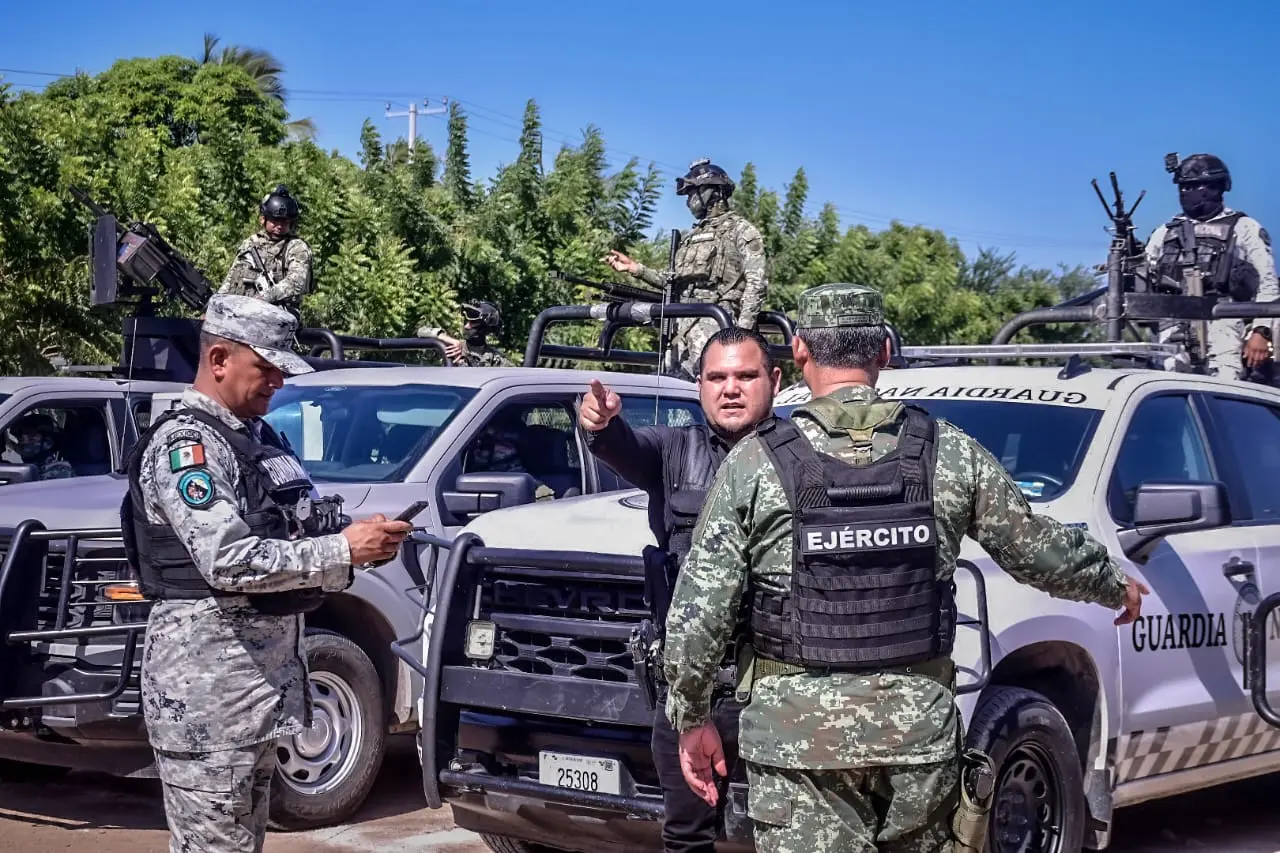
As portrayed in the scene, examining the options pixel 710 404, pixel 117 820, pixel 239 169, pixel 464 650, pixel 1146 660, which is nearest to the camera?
pixel 710 404

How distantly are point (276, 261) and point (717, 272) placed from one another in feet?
9.68

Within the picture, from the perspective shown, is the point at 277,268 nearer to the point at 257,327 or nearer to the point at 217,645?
the point at 257,327

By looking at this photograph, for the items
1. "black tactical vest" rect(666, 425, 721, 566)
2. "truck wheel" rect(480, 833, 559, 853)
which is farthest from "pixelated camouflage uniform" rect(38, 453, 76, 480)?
"black tactical vest" rect(666, 425, 721, 566)

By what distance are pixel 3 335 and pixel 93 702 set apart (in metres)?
8.26

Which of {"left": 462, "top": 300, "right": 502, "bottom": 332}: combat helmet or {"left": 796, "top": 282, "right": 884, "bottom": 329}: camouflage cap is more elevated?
{"left": 462, "top": 300, "right": 502, "bottom": 332}: combat helmet

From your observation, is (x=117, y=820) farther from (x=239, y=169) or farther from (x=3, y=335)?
(x=239, y=169)

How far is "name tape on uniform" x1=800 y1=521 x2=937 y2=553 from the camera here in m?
3.18

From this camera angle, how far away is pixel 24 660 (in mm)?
5688

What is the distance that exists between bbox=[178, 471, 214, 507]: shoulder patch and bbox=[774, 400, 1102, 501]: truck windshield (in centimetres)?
276

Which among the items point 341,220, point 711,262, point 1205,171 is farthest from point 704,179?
point 341,220

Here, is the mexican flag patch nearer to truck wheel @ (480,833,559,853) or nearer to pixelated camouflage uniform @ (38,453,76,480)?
truck wheel @ (480,833,559,853)

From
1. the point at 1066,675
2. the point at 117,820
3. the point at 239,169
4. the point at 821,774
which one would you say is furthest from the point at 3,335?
the point at 821,774

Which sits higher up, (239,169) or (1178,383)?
(239,169)

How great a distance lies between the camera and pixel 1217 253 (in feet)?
26.0
